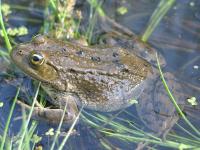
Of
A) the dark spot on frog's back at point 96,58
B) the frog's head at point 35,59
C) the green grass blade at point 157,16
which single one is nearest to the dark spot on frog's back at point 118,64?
the dark spot on frog's back at point 96,58

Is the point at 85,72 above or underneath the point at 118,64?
underneath

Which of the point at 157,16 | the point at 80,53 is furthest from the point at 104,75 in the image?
the point at 157,16

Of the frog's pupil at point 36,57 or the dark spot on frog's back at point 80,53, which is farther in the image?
the dark spot on frog's back at point 80,53

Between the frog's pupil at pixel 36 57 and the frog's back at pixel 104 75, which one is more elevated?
the frog's back at pixel 104 75

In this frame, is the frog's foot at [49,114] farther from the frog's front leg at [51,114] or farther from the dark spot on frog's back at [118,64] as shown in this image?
the dark spot on frog's back at [118,64]

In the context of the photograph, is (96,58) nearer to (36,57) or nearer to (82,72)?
(82,72)

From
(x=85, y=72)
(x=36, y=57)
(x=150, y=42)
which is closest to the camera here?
(x=36, y=57)

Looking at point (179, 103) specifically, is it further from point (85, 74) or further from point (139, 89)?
point (85, 74)
